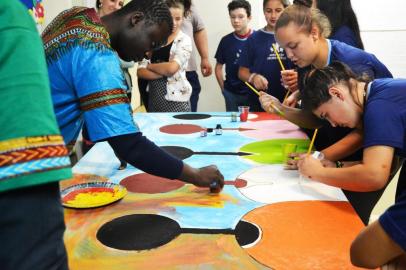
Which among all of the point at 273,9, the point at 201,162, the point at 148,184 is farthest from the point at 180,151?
the point at 273,9

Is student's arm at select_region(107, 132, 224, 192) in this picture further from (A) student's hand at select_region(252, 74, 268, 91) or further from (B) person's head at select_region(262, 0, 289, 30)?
(B) person's head at select_region(262, 0, 289, 30)

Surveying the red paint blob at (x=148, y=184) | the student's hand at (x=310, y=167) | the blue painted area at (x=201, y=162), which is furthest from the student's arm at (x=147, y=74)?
the student's hand at (x=310, y=167)

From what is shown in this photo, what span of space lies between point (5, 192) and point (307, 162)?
102 centimetres

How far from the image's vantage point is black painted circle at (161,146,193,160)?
1.68m

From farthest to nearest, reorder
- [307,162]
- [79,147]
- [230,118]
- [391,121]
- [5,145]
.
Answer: [79,147]
[230,118]
[307,162]
[391,121]
[5,145]

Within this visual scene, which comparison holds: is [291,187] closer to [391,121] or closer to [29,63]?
[391,121]

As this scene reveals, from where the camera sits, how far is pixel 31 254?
542 millimetres

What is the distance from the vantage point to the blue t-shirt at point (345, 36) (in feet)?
6.48

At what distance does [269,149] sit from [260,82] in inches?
36.0

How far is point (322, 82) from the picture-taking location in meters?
1.31

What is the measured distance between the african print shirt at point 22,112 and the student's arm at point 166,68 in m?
2.10

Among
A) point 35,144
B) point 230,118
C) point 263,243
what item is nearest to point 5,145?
point 35,144

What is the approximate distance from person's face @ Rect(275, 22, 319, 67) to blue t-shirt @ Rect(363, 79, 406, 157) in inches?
21.8

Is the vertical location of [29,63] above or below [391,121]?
above
